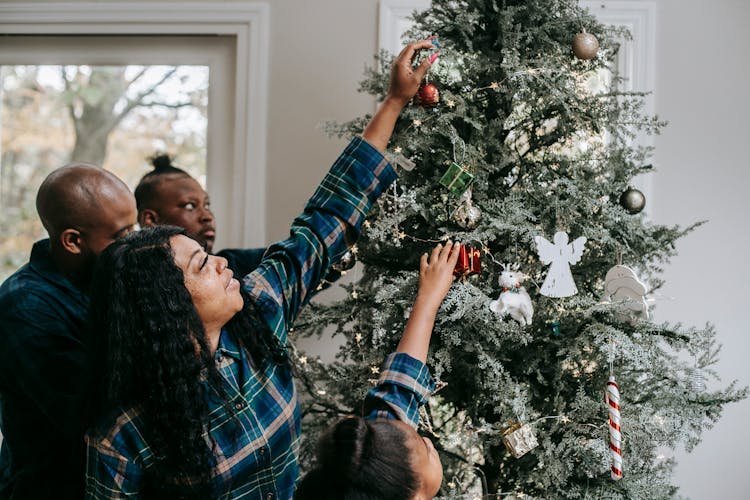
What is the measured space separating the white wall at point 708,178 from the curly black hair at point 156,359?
66.7 inches

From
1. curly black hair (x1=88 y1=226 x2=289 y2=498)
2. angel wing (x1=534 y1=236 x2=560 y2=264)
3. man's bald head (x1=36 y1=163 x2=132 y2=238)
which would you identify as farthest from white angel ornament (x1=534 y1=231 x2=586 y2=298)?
man's bald head (x1=36 y1=163 x2=132 y2=238)

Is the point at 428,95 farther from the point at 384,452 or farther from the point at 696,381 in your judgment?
the point at 696,381

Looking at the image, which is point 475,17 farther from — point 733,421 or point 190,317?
point 733,421

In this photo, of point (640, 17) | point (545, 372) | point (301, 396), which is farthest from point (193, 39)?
point (545, 372)

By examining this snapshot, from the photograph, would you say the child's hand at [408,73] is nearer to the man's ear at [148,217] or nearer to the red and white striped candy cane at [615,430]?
the red and white striped candy cane at [615,430]

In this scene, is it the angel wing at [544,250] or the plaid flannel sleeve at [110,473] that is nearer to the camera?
the plaid flannel sleeve at [110,473]

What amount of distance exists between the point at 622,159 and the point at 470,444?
2.53ft

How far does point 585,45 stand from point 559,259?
1.62 ft

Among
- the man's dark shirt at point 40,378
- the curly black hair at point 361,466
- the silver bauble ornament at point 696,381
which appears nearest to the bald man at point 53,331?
the man's dark shirt at point 40,378

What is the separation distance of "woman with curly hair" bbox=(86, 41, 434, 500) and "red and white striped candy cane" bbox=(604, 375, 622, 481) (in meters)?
0.67

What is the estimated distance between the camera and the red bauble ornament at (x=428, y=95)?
5.22 ft

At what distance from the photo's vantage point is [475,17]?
167cm

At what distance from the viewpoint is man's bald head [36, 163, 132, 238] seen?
1.72 metres

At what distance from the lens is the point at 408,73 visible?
157 centimetres
